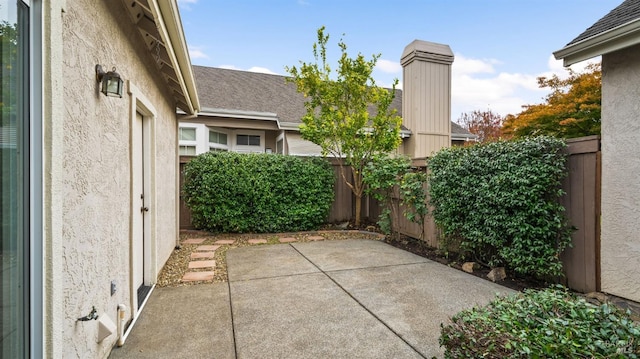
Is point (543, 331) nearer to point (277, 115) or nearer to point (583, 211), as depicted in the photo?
point (583, 211)

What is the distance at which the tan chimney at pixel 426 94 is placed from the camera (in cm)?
1077

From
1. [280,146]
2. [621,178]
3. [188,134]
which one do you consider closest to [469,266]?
[621,178]

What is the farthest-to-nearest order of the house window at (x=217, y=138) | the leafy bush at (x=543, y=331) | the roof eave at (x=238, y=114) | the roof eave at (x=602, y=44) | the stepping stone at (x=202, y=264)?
1. the house window at (x=217, y=138)
2. the roof eave at (x=238, y=114)
3. the stepping stone at (x=202, y=264)
4. the roof eave at (x=602, y=44)
5. the leafy bush at (x=543, y=331)

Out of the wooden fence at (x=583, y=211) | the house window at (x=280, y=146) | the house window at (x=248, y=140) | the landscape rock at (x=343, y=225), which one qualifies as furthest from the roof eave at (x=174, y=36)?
the house window at (x=248, y=140)

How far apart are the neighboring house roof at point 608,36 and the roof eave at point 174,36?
4.54 meters

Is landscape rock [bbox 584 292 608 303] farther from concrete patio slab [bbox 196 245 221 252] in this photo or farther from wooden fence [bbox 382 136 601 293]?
concrete patio slab [bbox 196 245 221 252]

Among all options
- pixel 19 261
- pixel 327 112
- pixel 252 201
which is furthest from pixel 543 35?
pixel 19 261

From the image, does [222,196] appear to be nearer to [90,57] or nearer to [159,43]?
[159,43]

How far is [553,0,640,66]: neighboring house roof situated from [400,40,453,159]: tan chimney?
6.78 meters

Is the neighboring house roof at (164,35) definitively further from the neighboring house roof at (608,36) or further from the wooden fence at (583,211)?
the wooden fence at (583,211)

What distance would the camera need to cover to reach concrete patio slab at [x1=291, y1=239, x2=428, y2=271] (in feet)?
16.9

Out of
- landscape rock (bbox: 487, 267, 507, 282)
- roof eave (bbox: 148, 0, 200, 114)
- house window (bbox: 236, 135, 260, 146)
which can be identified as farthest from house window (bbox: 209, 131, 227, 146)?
landscape rock (bbox: 487, 267, 507, 282)

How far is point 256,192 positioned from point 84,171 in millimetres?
5344

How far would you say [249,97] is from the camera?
11438 mm
